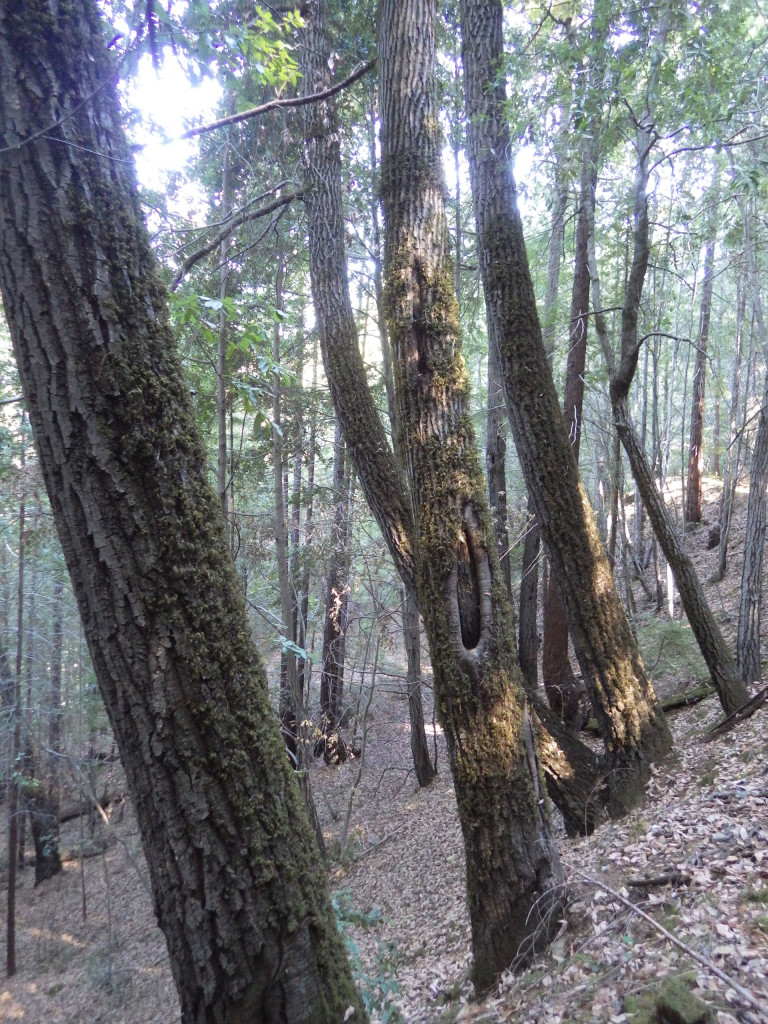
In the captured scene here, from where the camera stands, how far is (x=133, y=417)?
74.3 inches

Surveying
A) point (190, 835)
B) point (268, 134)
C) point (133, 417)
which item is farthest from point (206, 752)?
point (268, 134)

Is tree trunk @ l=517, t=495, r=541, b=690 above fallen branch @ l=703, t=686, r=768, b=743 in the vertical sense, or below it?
above

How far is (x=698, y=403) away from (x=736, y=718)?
11526mm

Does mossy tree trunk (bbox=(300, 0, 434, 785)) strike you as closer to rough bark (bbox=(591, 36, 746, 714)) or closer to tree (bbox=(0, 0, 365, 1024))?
rough bark (bbox=(591, 36, 746, 714))

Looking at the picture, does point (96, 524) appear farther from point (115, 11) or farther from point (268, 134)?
point (268, 134)

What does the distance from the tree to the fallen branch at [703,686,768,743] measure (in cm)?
477

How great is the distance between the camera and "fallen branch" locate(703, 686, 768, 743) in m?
5.36

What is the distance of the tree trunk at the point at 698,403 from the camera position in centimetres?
1355

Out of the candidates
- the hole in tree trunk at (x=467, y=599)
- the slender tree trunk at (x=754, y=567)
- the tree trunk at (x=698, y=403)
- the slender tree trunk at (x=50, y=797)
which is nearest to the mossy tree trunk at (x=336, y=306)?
the hole in tree trunk at (x=467, y=599)

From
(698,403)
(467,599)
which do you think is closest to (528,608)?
(467,599)

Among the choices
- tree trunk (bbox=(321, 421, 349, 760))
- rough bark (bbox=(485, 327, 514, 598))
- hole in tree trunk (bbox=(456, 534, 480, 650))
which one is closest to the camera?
hole in tree trunk (bbox=(456, 534, 480, 650))

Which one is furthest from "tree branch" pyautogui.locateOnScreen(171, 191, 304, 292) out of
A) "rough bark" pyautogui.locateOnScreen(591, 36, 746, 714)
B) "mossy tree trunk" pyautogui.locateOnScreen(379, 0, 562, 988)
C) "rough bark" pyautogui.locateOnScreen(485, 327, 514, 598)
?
"rough bark" pyautogui.locateOnScreen(485, 327, 514, 598)

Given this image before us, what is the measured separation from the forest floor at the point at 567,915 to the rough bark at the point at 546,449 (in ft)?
1.58

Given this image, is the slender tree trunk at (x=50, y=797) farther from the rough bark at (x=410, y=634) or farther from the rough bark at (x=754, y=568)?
the rough bark at (x=754, y=568)
